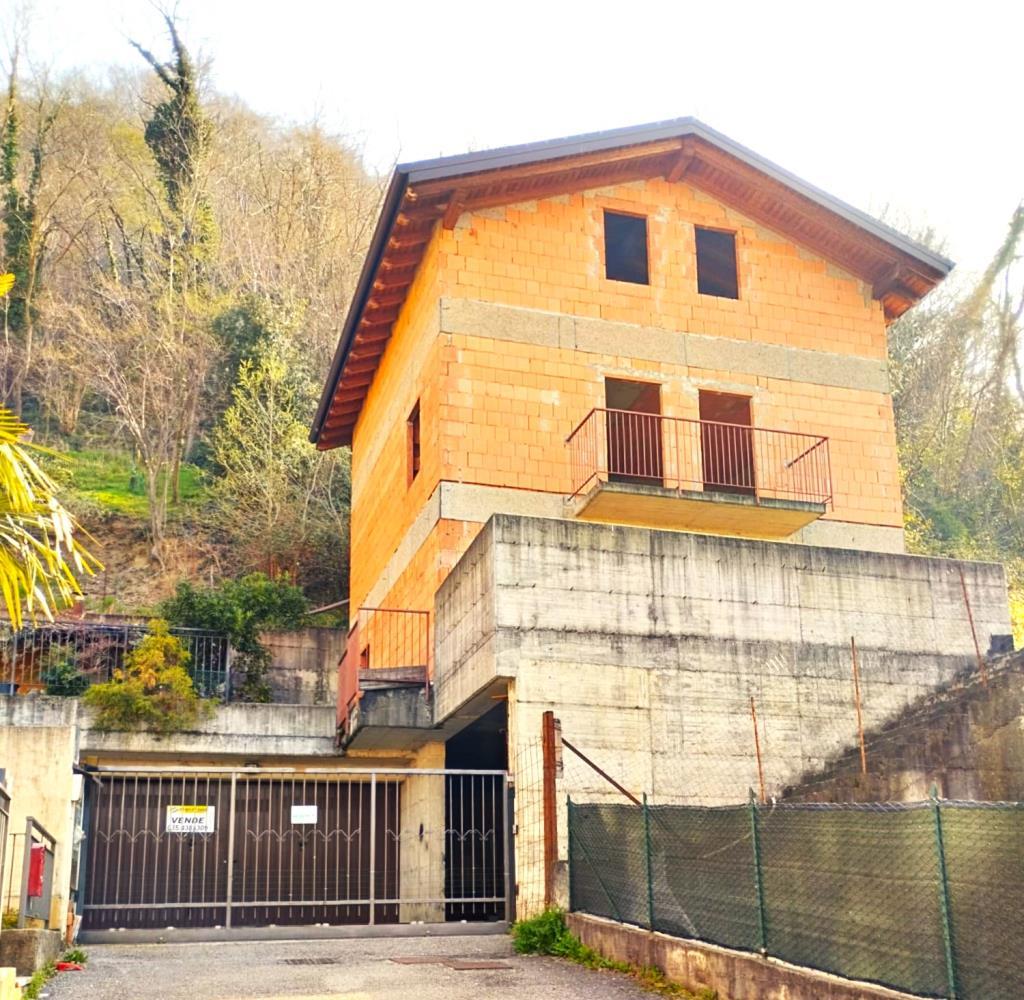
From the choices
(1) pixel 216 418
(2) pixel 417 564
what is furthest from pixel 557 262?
(1) pixel 216 418

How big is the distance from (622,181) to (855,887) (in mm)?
15185

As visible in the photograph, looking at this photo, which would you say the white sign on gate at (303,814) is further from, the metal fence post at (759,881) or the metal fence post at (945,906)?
the metal fence post at (945,906)

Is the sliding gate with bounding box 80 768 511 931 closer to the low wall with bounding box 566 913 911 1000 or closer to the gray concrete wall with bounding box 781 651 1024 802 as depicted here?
the gray concrete wall with bounding box 781 651 1024 802

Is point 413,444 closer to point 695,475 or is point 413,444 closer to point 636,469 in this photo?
point 636,469

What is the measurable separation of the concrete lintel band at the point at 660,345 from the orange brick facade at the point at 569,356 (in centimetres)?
11

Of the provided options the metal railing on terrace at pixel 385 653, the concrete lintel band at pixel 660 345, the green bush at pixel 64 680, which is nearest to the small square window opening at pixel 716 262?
the concrete lintel band at pixel 660 345

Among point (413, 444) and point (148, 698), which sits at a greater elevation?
point (413, 444)

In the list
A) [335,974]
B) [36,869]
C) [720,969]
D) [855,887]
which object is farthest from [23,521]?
[855,887]

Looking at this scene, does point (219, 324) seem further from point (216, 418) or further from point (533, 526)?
point (533, 526)

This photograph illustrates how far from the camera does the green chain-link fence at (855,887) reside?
6.63m

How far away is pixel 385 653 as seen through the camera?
2136 cm

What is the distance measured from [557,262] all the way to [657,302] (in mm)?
1816

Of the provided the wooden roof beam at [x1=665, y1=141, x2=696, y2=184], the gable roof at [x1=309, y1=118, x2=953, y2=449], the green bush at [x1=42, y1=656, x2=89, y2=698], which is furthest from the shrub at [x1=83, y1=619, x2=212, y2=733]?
the wooden roof beam at [x1=665, y1=141, x2=696, y2=184]

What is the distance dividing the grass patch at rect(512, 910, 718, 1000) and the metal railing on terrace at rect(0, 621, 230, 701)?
1126 cm
